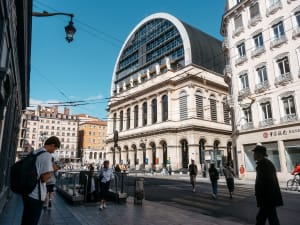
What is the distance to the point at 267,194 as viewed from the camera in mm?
4301

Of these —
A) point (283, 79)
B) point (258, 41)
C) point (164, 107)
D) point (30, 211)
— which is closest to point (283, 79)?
point (283, 79)

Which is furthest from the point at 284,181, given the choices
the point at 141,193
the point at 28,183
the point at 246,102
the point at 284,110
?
the point at 28,183

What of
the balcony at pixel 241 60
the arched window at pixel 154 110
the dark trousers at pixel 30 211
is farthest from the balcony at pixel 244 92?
the dark trousers at pixel 30 211

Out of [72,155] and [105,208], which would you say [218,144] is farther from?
[72,155]

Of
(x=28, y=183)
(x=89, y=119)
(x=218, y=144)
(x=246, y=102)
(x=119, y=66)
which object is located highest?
(x=119, y=66)

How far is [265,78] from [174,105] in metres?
20.1

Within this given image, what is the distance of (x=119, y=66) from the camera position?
6475 cm

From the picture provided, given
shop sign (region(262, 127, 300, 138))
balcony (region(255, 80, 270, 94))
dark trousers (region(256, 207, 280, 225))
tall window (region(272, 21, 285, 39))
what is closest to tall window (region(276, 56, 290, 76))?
balcony (region(255, 80, 270, 94))

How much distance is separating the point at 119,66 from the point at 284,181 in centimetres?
5306

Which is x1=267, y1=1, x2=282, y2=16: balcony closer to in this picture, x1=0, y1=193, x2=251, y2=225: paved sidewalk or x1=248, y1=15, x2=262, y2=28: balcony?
x1=248, y1=15, x2=262, y2=28: balcony

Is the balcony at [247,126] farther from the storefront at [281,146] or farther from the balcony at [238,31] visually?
the balcony at [238,31]

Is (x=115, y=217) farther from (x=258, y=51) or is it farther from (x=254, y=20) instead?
(x=254, y=20)

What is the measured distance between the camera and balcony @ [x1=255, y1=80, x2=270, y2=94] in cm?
2192

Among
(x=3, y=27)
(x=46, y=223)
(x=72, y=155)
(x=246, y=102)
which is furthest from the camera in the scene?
(x=72, y=155)
